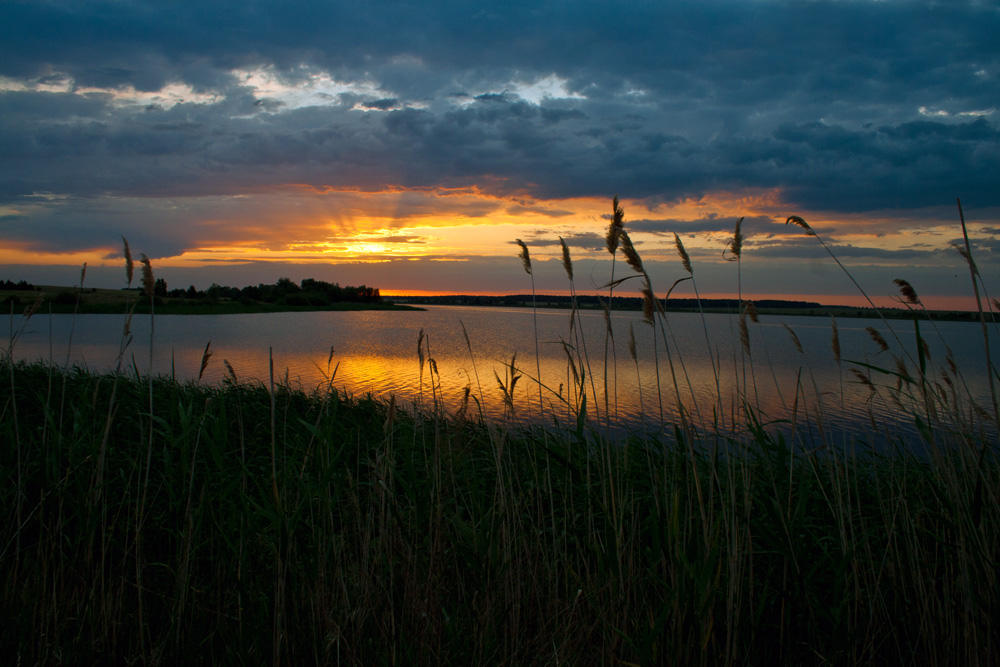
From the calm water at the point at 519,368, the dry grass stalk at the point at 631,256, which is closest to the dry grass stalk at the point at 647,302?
the dry grass stalk at the point at 631,256

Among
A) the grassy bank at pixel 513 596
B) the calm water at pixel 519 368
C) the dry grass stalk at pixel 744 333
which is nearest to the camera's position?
the grassy bank at pixel 513 596

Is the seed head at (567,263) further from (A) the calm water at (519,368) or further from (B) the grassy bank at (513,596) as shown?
(A) the calm water at (519,368)

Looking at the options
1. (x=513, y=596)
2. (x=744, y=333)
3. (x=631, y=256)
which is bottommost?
(x=513, y=596)

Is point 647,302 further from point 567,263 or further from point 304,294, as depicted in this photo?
point 304,294

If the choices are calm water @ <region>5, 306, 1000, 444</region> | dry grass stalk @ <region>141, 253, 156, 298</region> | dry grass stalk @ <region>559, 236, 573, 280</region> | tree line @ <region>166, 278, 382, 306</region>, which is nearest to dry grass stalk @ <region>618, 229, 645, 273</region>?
dry grass stalk @ <region>559, 236, 573, 280</region>

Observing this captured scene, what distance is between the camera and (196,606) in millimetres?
2652

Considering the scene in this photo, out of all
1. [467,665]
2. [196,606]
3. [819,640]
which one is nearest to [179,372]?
[196,606]

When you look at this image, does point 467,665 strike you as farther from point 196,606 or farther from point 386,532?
point 196,606

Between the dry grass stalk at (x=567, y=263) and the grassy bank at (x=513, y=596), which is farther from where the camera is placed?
the dry grass stalk at (x=567, y=263)

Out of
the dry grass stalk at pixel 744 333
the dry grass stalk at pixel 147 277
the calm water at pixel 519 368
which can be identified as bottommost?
the calm water at pixel 519 368

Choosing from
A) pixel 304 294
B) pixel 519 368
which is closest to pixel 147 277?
pixel 519 368

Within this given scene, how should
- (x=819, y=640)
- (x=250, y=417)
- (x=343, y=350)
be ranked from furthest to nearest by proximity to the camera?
(x=343, y=350) < (x=250, y=417) < (x=819, y=640)

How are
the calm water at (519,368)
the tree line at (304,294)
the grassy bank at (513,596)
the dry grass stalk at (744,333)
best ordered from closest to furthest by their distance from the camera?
the grassy bank at (513,596), the dry grass stalk at (744,333), the calm water at (519,368), the tree line at (304,294)

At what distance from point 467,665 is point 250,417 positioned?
6.03 metres
